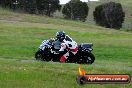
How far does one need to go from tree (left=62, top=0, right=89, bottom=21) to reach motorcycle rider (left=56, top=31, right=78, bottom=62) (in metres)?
69.4

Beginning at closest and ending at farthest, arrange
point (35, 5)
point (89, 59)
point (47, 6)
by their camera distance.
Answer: point (89, 59), point (35, 5), point (47, 6)

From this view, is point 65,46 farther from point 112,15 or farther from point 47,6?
point 112,15

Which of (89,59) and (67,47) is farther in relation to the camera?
(89,59)

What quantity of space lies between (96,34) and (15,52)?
25.6m

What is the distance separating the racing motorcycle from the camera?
997 inches

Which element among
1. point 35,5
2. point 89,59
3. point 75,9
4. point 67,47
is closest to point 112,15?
point 75,9

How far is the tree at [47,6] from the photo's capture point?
297 ft

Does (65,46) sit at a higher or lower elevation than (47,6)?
higher

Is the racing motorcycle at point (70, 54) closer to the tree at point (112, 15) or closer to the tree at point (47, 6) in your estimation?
the tree at point (47, 6)

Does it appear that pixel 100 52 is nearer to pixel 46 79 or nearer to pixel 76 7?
pixel 46 79

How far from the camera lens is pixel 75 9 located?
94.9 meters

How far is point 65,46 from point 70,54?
544mm

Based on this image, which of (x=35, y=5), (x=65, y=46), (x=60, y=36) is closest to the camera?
(x=60, y=36)

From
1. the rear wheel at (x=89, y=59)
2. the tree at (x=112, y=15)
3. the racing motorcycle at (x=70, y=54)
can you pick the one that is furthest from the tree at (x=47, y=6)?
the rear wheel at (x=89, y=59)
